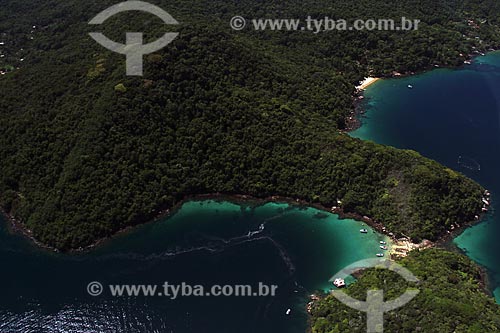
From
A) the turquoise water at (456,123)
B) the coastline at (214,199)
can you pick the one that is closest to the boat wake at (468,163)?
the turquoise water at (456,123)

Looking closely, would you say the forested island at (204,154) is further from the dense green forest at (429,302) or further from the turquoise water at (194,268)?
the turquoise water at (194,268)

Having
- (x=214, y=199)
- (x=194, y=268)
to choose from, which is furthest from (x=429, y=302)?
(x=214, y=199)

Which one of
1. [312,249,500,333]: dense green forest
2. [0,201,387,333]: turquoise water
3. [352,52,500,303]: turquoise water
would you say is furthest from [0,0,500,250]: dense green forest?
[312,249,500,333]: dense green forest

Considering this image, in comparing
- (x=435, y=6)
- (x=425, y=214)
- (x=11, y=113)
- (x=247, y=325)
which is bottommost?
(x=247, y=325)

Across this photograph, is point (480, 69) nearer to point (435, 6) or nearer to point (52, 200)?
point (435, 6)

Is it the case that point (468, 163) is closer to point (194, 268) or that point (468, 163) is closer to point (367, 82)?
point (367, 82)

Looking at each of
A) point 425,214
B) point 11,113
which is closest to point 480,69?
point 425,214

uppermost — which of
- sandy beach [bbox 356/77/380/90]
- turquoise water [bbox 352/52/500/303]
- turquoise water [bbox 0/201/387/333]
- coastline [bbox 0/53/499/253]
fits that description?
sandy beach [bbox 356/77/380/90]

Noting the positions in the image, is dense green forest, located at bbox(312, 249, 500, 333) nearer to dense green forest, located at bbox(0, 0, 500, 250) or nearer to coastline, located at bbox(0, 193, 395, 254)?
dense green forest, located at bbox(0, 0, 500, 250)
